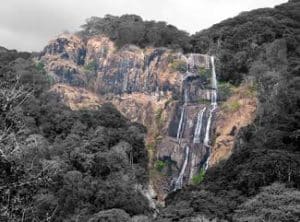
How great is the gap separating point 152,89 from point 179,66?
12.4 ft

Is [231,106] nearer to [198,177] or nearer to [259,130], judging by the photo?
[198,177]

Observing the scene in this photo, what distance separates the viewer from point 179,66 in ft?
193

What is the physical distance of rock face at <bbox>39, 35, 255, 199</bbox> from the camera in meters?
51.9

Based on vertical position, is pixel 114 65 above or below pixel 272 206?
above

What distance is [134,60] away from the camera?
62.5m

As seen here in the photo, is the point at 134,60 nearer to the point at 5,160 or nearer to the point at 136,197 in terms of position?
the point at 136,197

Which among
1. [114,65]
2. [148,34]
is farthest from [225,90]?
[114,65]

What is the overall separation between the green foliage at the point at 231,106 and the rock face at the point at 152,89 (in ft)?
5.05

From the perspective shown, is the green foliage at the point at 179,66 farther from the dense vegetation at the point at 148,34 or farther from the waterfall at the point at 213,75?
the waterfall at the point at 213,75

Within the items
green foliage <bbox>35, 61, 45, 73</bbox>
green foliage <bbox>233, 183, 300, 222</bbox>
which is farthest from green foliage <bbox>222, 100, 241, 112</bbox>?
green foliage <bbox>35, 61, 45, 73</bbox>

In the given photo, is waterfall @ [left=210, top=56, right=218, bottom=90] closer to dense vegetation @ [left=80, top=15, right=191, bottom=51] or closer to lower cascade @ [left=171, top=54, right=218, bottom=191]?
lower cascade @ [left=171, top=54, right=218, bottom=191]

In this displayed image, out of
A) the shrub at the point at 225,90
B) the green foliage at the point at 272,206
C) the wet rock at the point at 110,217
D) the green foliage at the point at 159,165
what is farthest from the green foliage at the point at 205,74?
the green foliage at the point at 272,206

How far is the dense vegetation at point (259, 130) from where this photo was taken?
97.8ft

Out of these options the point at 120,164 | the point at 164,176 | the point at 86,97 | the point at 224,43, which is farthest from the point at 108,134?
the point at 224,43
